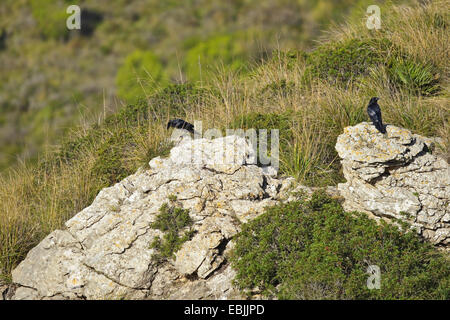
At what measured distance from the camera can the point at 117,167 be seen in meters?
6.89

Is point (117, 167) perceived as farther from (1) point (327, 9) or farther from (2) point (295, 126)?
(1) point (327, 9)

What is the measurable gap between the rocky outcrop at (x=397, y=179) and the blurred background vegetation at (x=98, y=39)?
1818cm

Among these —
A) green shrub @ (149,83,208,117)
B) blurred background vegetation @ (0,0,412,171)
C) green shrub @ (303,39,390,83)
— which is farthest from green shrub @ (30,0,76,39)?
green shrub @ (303,39,390,83)

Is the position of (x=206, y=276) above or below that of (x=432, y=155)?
below

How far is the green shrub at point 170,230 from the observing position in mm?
5273

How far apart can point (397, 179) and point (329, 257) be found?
1.37m

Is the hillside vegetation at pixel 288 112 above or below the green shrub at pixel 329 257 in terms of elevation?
above

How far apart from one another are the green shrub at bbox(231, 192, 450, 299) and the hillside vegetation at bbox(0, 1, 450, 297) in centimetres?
93

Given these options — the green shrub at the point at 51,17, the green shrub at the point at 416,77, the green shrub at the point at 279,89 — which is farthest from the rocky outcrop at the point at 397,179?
the green shrub at the point at 51,17

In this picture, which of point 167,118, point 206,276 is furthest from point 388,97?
point 206,276

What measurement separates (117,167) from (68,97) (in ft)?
70.3

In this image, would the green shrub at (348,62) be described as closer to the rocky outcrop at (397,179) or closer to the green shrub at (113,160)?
the rocky outcrop at (397,179)

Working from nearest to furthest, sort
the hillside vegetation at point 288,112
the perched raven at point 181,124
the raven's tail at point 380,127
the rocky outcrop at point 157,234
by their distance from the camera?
the rocky outcrop at point 157,234, the raven's tail at point 380,127, the hillside vegetation at point 288,112, the perched raven at point 181,124

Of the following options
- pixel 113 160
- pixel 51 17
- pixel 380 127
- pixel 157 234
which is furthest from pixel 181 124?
pixel 51 17
